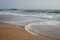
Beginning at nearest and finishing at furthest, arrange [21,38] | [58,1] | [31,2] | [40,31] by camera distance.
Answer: [21,38], [40,31], [58,1], [31,2]

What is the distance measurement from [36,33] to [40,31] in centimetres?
3

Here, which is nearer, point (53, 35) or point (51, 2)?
point (53, 35)

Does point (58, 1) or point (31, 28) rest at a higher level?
point (58, 1)

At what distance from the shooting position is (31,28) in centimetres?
83

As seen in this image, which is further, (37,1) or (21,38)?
(37,1)

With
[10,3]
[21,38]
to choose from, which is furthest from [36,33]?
[10,3]

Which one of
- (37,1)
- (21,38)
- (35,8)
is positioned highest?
(37,1)

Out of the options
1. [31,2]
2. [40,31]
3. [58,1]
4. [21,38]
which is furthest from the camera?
[31,2]

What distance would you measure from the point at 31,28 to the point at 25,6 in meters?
1.06

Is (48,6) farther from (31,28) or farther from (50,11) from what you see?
(31,28)

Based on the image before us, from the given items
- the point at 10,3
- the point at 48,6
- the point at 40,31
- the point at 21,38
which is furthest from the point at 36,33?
the point at 10,3

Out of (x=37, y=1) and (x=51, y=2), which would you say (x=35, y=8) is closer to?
(x=37, y=1)

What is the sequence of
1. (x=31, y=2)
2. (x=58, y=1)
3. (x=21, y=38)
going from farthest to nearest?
(x=31, y=2) < (x=58, y=1) < (x=21, y=38)

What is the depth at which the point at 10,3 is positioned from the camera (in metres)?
1.87
